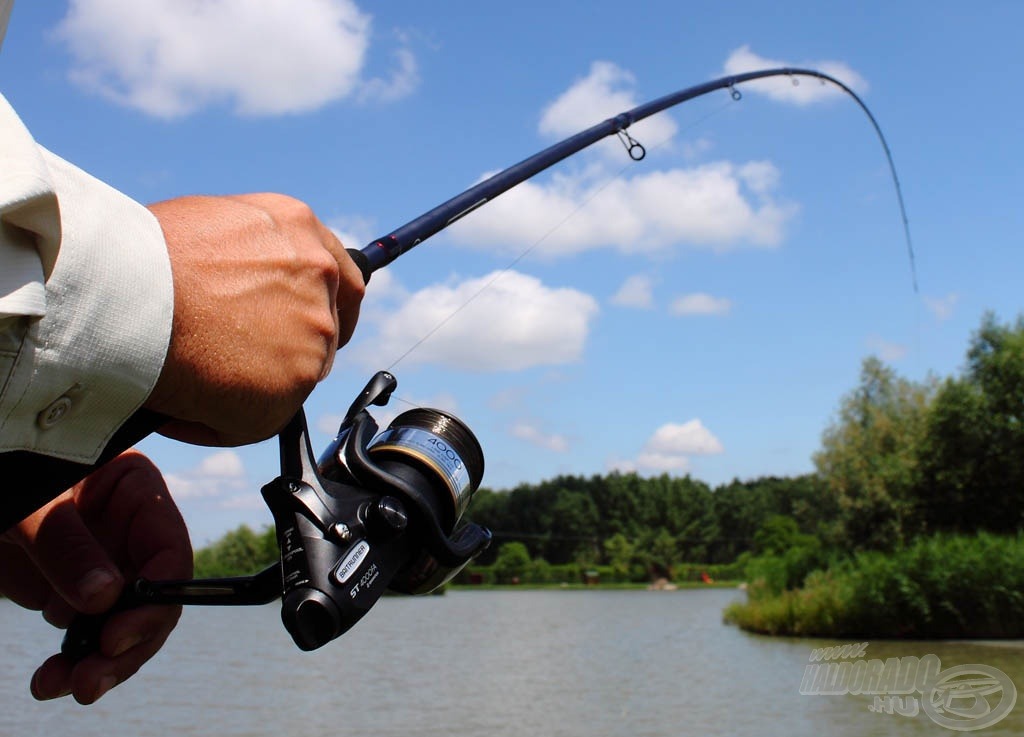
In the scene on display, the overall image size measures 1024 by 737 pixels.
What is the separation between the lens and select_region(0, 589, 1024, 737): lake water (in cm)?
1134

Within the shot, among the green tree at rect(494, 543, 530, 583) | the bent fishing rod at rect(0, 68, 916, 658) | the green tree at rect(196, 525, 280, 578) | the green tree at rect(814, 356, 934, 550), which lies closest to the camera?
the bent fishing rod at rect(0, 68, 916, 658)

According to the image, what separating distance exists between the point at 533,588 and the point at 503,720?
206ft

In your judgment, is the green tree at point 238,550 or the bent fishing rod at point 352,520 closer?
the bent fishing rod at point 352,520

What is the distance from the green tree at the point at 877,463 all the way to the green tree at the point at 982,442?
2.41 ft

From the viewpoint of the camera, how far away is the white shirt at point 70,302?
64 cm

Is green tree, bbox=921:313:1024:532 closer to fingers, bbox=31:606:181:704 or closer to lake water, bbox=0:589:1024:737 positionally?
lake water, bbox=0:589:1024:737

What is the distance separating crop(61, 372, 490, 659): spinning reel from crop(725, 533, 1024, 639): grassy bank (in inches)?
667

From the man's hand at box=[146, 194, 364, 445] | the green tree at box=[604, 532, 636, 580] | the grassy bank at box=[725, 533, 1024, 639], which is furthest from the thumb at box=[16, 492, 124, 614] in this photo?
the green tree at box=[604, 532, 636, 580]

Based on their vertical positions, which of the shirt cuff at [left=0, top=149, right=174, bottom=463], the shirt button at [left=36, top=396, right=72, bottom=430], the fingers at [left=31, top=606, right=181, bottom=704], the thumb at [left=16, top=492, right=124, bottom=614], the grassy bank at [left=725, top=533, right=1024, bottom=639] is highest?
the shirt cuff at [left=0, top=149, right=174, bottom=463]

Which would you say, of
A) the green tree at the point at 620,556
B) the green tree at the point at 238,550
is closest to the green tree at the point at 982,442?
the green tree at the point at 238,550

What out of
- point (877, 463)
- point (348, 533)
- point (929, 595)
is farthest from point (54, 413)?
point (877, 463)

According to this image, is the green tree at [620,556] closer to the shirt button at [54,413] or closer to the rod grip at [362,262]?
the rod grip at [362,262]

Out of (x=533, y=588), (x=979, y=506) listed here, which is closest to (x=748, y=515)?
(x=533, y=588)

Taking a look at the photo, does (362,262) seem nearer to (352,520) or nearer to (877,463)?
(352,520)
